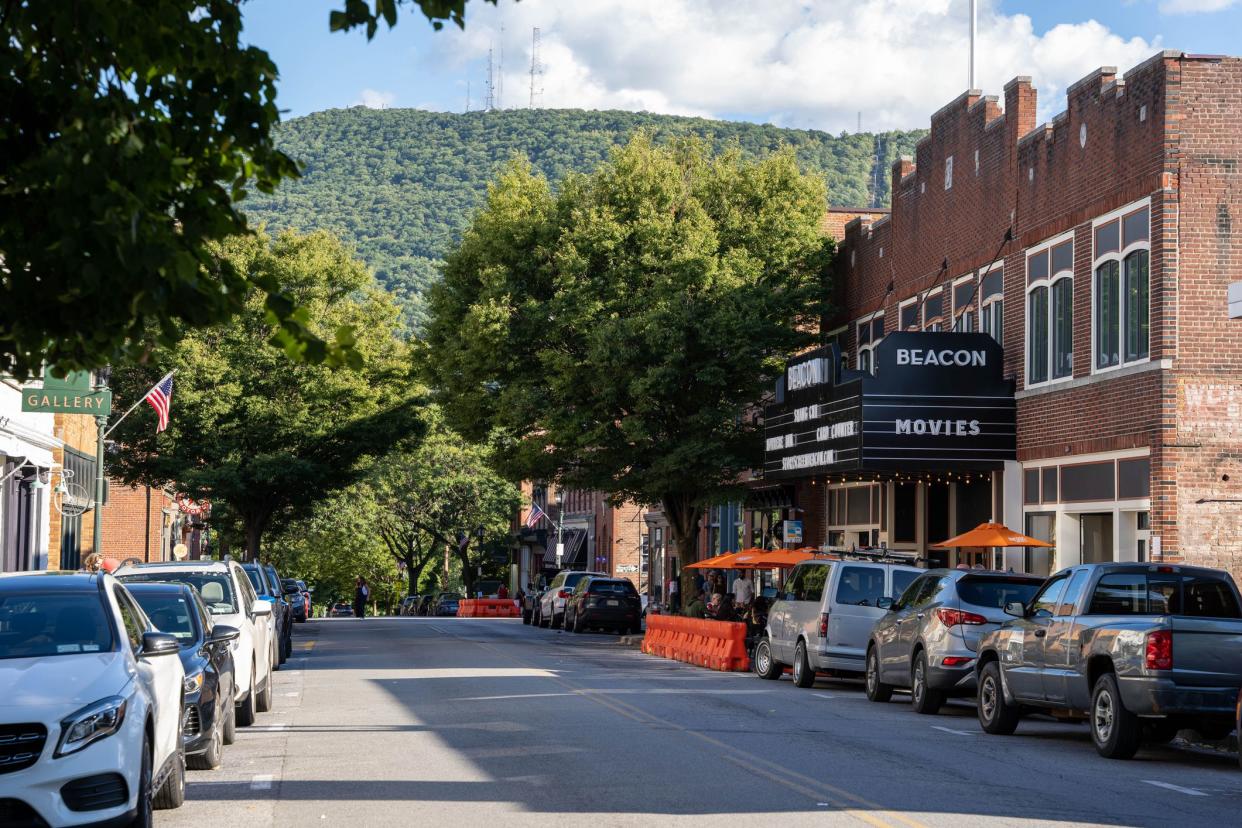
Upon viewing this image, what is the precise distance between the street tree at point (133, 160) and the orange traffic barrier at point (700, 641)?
23.2 m

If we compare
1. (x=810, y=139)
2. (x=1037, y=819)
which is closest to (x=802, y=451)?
(x=1037, y=819)

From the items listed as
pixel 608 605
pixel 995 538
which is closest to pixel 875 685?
pixel 995 538

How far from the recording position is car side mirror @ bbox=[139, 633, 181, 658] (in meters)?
10.7

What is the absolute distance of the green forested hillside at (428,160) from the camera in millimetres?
151750

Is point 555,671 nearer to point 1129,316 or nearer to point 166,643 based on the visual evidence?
point 1129,316

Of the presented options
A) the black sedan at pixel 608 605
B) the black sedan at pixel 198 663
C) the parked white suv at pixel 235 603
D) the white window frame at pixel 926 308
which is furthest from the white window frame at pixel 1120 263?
the black sedan at pixel 608 605

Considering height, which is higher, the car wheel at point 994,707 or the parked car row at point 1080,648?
the parked car row at point 1080,648

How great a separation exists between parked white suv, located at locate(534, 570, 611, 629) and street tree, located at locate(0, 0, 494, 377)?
4329cm

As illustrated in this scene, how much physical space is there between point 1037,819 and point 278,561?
83989 mm

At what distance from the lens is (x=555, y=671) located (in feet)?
91.9

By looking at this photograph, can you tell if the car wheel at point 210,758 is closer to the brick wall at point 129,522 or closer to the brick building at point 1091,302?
the brick building at point 1091,302

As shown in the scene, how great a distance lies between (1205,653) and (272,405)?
131 feet

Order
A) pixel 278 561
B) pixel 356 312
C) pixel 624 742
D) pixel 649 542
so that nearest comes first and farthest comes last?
pixel 624 742 < pixel 356 312 < pixel 649 542 < pixel 278 561

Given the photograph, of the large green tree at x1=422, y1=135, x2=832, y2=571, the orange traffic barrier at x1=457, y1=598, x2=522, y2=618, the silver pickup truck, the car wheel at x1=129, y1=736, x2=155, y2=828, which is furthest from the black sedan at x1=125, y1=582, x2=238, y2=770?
the orange traffic barrier at x1=457, y1=598, x2=522, y2=618
